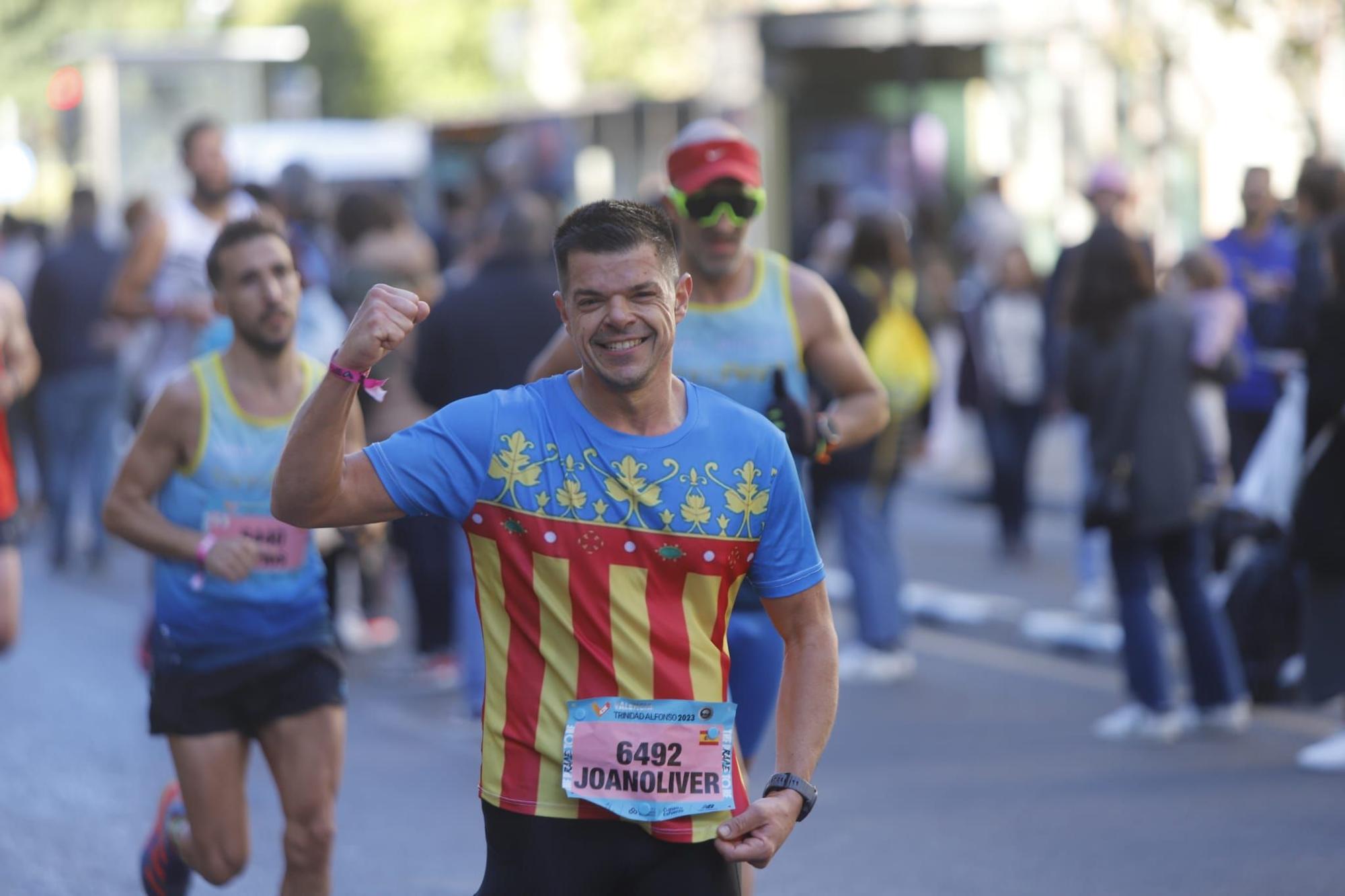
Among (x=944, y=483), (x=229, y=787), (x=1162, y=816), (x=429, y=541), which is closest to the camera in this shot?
Answer: (x=229, y=787)

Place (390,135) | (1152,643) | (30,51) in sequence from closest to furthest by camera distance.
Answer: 1. (1152,643)
2. (390,135)
3. (30,51)

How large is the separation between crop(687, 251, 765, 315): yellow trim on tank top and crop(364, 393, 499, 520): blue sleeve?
1973mm

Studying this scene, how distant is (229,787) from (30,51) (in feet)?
183

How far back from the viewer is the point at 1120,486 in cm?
852

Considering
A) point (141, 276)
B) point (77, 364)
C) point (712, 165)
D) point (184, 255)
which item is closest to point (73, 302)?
point (77, 364)

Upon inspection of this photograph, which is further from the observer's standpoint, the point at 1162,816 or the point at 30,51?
the point at 30,51

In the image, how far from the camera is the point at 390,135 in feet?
133

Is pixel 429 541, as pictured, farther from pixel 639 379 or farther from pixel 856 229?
pixel 639 379

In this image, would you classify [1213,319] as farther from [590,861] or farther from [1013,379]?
[590,861]

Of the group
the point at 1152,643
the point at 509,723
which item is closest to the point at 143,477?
the point at 509,723

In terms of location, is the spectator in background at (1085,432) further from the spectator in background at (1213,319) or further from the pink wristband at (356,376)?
the pink wristband at (356,376)

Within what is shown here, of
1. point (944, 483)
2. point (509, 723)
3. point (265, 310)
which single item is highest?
point (265, 310)

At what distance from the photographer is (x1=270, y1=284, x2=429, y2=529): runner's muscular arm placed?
344 centimetres

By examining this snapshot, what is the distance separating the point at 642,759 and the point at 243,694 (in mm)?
2025
